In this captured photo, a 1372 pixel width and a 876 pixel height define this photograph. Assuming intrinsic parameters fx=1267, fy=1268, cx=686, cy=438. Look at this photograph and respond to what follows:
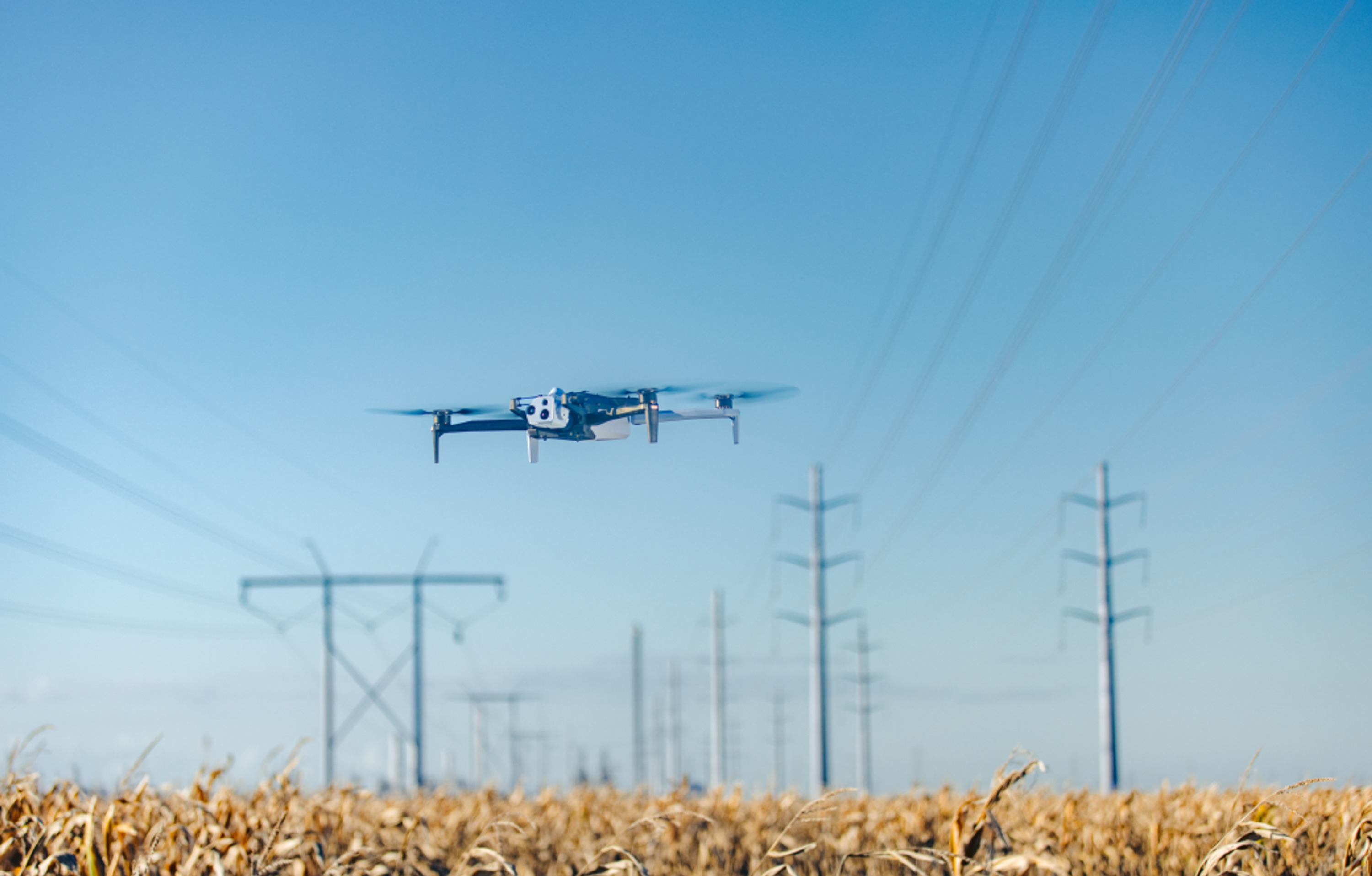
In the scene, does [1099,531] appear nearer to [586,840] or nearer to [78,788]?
[586,840]

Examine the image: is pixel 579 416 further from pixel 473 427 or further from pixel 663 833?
pixel 663 833

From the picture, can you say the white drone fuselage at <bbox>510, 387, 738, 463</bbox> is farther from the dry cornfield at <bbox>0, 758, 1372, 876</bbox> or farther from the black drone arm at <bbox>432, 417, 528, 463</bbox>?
the dry cornfield at <bbox>0, 758, 1372, 876</bbox>

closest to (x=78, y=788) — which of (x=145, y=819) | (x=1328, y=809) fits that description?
(x=145, y=819)

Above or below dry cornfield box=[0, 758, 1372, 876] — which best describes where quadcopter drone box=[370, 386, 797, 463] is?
above

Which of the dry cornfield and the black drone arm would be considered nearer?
the black drone arm

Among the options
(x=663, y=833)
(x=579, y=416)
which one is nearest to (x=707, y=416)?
(x=579, y=416)
